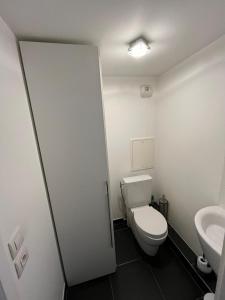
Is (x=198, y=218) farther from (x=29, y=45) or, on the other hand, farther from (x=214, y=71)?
(x=29, y=45)

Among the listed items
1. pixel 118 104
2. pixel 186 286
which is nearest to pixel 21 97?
pixel 118 104

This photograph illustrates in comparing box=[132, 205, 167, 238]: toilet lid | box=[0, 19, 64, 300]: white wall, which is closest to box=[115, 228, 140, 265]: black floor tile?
box=[132, 205, 167, 238]: toilet lid

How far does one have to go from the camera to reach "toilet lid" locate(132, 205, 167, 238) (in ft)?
5.06

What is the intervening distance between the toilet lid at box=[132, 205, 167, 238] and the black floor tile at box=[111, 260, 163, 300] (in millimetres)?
426

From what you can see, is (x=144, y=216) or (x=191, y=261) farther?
(x=144, y=216)

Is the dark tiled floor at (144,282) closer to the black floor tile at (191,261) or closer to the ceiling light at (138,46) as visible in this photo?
the black floor tile at (191,261)

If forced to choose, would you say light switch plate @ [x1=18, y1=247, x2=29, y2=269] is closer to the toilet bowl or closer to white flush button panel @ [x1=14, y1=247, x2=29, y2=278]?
white flush button panel @ [x1=14, y1=247, x2=29, y2=278]

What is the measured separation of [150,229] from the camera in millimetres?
1581

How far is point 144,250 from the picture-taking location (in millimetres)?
1704

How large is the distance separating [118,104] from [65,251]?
1.73m

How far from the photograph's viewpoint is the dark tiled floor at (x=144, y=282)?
4.48ft

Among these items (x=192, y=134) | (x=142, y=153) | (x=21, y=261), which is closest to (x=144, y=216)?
(x=142, y=153)

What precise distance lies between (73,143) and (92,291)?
1.46 metres

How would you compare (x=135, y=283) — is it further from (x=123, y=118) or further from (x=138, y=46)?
(x=138, y=46)
